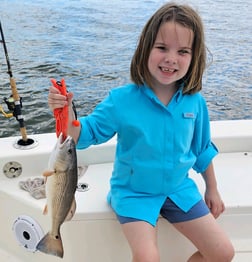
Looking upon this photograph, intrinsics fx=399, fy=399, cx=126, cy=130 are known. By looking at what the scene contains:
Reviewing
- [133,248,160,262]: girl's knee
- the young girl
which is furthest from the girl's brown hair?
[133,248,160,262]: girl's knee

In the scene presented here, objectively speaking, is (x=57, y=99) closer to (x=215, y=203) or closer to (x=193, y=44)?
(x=193, y=44)

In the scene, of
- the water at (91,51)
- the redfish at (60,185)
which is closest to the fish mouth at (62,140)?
the redfish at (60,185)

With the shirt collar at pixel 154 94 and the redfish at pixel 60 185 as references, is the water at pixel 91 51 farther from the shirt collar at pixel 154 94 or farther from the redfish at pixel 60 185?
the redfish at pixel 60 185

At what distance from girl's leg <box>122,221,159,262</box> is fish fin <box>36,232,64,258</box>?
1.11 feet

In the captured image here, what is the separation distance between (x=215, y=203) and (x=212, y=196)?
0.04 meters

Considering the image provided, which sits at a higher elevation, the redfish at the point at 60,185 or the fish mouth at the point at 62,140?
the fish mouth at the point at 62,140

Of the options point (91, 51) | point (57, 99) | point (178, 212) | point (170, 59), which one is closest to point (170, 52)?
point (170, 59)

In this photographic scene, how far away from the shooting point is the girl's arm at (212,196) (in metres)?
2.07

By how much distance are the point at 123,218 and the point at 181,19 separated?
0.95 m

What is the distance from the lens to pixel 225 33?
9773 mm

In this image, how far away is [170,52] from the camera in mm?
1814

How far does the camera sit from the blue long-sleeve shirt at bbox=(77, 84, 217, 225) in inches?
72.7

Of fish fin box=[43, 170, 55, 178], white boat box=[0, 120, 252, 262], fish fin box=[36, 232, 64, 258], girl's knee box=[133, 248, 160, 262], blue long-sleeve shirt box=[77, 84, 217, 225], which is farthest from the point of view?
white boat box=[0, 120, 252, 262]

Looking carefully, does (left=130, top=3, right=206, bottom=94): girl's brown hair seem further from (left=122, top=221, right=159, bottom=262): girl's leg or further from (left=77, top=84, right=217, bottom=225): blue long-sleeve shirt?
(left=122, top=221, right=159, bottom=262): girl's leg
